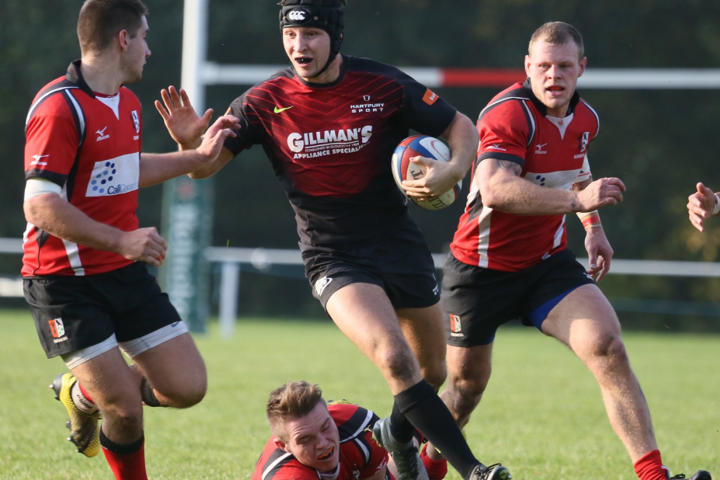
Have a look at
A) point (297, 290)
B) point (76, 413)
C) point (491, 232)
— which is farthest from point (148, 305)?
point (297, 290)

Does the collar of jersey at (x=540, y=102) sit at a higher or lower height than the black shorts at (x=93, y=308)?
higher

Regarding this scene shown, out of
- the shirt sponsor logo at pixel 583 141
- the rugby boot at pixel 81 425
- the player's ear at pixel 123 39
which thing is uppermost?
the player's ear at pixel 123 39

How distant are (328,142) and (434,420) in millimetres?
1400

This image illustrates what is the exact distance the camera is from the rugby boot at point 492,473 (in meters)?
3.70

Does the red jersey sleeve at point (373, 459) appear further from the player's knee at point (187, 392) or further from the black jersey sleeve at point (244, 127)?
the black jersey sleeve at point (244, 127)

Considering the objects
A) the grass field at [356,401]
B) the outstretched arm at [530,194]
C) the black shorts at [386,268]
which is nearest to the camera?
the outstretched arm at [530,194]

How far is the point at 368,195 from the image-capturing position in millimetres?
4570

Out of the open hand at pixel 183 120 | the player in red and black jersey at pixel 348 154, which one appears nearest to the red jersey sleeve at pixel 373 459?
the player in red and black jersey at pixel 348 154

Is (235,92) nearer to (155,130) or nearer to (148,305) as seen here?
(155,130)

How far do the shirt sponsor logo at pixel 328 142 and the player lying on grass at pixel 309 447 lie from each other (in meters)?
1.10

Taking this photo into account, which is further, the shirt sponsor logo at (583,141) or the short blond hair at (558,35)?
the shirt sponsor logo at (583,141)

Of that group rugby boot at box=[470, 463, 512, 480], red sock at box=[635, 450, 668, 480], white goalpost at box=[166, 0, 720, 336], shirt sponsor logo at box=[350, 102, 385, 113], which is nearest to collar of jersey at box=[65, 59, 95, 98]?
shirt sponsor logo at box=[350, 102, 385, 113]

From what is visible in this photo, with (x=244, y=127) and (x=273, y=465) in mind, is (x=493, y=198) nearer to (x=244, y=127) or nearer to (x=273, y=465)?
(x=244, y=127)

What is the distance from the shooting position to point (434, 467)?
489 cm
